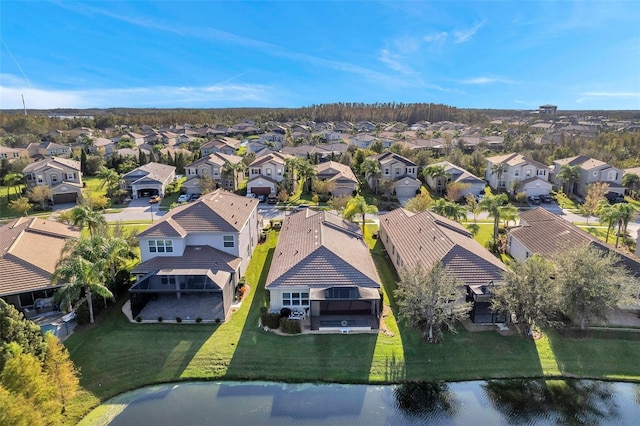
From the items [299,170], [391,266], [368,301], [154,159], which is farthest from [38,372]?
[154,159]

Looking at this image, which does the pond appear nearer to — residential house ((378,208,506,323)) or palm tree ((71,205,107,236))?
residential house ((378,208,506,323))

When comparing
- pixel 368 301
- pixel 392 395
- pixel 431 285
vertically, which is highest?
pixel 431 285

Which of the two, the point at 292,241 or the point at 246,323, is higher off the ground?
the point at 292,241

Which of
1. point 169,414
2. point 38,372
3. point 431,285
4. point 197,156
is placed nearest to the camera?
point 38,372

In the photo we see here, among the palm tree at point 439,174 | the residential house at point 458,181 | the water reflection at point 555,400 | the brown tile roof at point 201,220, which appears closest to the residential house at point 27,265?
the brown tile roof at point 201,220

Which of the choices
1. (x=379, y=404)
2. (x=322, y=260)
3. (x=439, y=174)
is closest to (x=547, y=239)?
(x=322, y=260)

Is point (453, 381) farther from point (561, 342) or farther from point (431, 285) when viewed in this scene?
point (561, 342)

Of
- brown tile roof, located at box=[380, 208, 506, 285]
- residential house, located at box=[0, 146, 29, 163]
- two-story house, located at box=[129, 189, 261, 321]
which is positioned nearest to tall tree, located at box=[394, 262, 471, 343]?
brown tile roof, located at box=[380, 208, 506, 285]
